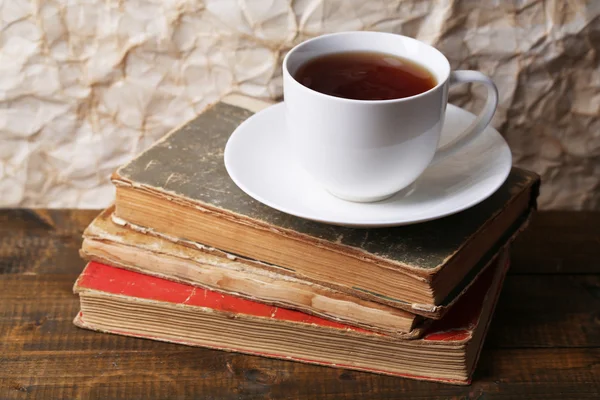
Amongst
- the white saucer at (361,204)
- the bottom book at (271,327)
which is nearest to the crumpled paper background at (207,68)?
the white saucer at (361,204)

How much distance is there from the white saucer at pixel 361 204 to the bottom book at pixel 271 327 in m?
0.11

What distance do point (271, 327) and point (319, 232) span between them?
0.11m

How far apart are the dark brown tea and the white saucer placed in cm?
10

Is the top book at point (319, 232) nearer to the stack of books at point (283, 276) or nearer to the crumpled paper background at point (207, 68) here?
the stack of books at point (283, 276)

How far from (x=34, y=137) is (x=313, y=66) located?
0.45m

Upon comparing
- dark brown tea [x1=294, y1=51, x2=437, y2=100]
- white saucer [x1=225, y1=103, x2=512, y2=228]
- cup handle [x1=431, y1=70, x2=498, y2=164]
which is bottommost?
white saucer [x1=225, y1=103, x2=512, y2=228]

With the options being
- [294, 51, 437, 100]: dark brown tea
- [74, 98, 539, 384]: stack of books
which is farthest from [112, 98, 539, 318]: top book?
[294, 51, 437, 100]: dark brown tea

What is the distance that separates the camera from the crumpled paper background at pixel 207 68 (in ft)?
2.90

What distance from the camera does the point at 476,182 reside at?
2.31 feet

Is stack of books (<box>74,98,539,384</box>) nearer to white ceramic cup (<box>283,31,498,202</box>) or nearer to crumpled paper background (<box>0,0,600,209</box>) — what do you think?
white ceramic cup (<box>283,31,498,202</box>)

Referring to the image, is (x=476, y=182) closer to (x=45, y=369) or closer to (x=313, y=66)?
(x=313, y=66)

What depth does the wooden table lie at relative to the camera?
698 millimetres

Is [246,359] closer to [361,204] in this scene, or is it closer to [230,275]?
[230,275]

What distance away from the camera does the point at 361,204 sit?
70cm
